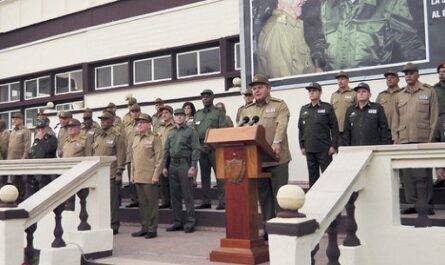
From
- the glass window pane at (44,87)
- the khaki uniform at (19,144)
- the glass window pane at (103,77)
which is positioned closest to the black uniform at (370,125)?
the khaki uniform at (19,144)

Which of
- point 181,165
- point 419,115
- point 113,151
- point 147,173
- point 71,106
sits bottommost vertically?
point 147,173

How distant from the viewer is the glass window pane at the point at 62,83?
16594 millimetres

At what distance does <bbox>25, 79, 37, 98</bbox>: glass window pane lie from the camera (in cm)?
1769

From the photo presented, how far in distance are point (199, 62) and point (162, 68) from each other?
1.20m

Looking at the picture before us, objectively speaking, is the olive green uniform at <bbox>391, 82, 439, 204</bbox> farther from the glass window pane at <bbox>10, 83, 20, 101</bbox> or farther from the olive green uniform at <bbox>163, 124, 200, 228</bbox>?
the glass window pane at <bbox>10, 83, 20, 101</bbox>

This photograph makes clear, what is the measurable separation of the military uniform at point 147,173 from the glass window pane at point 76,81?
8324 millimetres

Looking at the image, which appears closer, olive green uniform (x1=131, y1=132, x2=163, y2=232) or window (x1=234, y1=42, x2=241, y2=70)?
olive green uniform (x1=131, y1=132, x2=163, y2=232)

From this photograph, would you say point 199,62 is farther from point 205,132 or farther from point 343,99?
point 343,99

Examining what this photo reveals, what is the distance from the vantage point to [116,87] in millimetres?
15031

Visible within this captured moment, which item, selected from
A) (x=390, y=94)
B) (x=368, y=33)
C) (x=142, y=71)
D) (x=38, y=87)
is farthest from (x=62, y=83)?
(x=390, y=94)

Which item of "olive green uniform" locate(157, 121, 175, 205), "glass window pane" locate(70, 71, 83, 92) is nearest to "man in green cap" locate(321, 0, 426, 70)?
"olive green uniform" locate(157, 121, 175, 205)

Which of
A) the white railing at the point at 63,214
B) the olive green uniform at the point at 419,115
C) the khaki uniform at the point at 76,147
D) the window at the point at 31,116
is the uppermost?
the window at the point at 31,116

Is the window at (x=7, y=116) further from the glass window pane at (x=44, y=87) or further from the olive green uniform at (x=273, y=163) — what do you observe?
the olive green uniform at (x=273, y=163)

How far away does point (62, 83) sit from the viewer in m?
16.8
